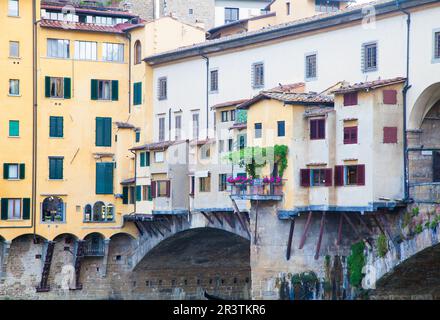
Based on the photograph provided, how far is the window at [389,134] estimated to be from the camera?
5675cm

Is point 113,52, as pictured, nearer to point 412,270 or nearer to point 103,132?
point 103,132

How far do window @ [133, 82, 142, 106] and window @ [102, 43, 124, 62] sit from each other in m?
1.79

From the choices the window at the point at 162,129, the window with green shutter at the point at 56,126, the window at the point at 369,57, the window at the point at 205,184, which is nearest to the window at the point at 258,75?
the window at the point at 205,184

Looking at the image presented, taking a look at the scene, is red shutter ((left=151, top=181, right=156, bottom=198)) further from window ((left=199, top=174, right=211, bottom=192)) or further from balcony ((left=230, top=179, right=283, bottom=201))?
balcony ((left=230, top=179, right=283, bottom=201))

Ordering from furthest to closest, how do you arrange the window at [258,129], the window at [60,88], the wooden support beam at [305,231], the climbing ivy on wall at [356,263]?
the window at [60,88], the window at [258,129], the wooden support beam at [305,231], the climbing ivy on wall at [356,263]

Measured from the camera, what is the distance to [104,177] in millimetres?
79750

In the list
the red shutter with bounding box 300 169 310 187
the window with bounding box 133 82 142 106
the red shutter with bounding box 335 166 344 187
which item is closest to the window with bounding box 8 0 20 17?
the window with bounding box 133 82 142 106

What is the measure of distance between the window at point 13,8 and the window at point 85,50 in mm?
3617

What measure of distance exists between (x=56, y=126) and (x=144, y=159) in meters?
5.52

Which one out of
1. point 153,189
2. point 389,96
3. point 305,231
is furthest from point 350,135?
point 153,189

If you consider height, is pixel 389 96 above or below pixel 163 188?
above

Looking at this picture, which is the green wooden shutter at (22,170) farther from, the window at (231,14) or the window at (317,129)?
the window at (317,129)

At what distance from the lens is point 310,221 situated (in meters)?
59.9
